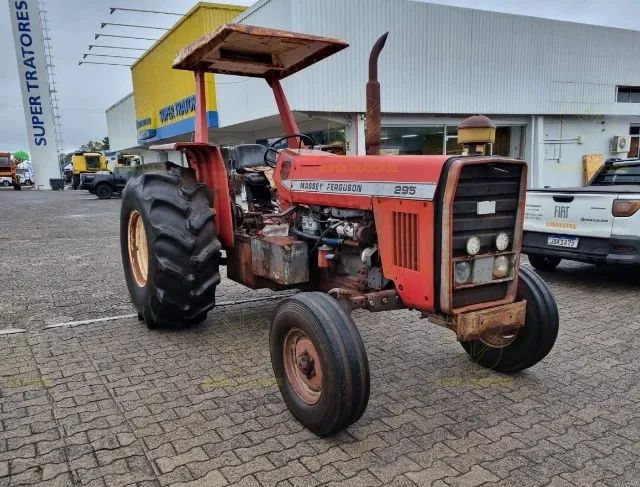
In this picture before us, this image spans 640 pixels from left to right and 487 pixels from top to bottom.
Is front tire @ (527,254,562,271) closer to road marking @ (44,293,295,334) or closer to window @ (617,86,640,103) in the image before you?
road marking @ (44,293,295,334)

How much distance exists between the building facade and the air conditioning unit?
95mm

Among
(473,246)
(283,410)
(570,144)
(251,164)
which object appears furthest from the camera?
(570,144)

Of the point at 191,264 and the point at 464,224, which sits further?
the point at 191,264

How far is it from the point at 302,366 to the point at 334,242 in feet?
3.13

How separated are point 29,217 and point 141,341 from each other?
13.8 m

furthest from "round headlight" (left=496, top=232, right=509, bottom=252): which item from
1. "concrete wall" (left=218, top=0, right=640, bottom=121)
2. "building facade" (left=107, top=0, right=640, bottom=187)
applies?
"concrete wall" (left=218, top=0, right=640, bottom=121)

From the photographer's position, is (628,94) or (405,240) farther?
(628,94)

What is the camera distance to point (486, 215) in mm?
2979

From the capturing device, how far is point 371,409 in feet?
10.3

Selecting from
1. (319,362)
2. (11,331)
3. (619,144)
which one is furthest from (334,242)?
(619,144)

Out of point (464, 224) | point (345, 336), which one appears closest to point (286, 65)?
point (464, 224)

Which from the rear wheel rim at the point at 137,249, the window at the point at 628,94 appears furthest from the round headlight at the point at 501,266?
the window at the point at 628,94

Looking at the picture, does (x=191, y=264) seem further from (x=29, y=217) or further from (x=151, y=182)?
(x=29, y=217)

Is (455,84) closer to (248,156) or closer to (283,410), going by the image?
(248,156)
